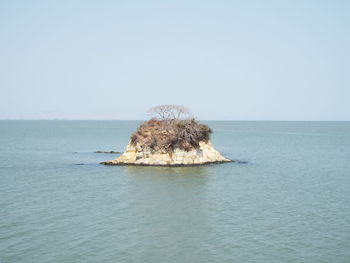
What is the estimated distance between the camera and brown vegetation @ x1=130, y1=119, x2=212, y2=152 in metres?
62.5

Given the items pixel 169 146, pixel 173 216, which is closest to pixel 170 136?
pixel 169 146

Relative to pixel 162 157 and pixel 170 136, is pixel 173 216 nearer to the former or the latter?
pixel 162 157

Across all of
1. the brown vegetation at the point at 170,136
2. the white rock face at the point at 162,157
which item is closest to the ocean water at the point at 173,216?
the white rock face at the point at 162,157

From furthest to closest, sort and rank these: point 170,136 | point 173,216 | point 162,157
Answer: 1. point 170,136
2. point 162,157
3. point 173,216

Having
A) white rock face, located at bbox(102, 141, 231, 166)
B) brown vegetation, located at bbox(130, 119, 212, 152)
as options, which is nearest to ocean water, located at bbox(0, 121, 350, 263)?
white rock face, located at bbox(102, 141, 231, 166)

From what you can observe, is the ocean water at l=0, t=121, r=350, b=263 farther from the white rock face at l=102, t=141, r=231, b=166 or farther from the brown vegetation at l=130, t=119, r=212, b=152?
the brown vegetation at l=130, t=119, r=212, b=152

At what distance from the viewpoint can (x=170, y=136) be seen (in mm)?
62688

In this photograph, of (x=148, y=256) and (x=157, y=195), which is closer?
(x=148, y=256)

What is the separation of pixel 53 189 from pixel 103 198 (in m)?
7.54

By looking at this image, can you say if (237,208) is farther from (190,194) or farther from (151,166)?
(151,166)

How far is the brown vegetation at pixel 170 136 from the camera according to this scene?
6250 centimetres

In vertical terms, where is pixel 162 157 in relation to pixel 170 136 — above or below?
below

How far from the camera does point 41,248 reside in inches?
997

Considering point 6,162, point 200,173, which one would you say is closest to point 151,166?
point 200,173
